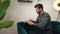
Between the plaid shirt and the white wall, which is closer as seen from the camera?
the plaid shirt

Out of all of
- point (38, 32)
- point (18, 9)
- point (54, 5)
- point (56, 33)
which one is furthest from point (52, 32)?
point (18, 9)

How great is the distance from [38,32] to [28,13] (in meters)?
0.75

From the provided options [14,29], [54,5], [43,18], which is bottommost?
[14,29]

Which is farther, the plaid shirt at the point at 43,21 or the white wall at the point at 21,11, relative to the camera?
the white wall at the point at 21,11

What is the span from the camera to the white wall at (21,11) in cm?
281

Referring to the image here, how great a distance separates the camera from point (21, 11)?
283 centimetres

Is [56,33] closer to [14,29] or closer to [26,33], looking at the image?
[26,33]

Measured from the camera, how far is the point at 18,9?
9.25 ft

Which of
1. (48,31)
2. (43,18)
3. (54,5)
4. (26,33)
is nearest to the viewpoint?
(26,33)

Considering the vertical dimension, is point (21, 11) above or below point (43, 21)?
above

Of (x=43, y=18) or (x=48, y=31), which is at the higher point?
(x=43, y=18)

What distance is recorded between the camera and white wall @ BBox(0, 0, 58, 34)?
2.81m

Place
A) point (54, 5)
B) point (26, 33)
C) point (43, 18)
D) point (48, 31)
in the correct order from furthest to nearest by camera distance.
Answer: point (54, 5) → point (43, 18) → point (48, 31) → point (26, 33)

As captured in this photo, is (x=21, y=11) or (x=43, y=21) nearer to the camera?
(x=43, y=21)
